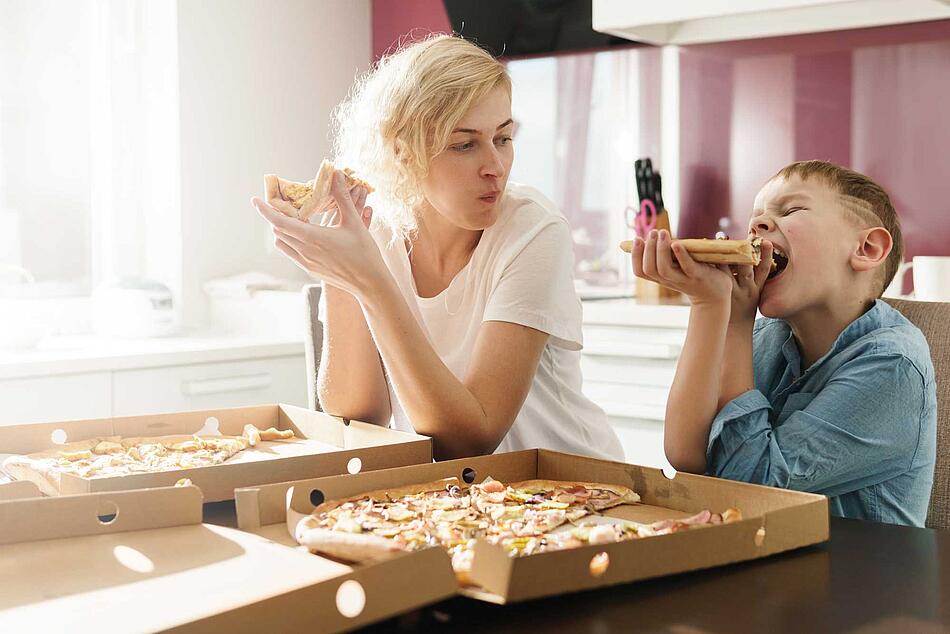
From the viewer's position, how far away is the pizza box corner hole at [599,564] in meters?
0.76

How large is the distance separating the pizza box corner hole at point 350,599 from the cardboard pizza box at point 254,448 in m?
0.42

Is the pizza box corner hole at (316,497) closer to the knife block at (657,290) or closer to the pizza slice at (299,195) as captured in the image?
the pizza slice at (299,195)

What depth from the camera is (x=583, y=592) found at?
0.79 metres

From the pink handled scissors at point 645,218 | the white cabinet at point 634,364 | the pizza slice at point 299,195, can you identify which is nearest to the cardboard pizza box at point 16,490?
the pizza slice at point 299,195

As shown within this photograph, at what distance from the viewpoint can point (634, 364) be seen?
9.55ft

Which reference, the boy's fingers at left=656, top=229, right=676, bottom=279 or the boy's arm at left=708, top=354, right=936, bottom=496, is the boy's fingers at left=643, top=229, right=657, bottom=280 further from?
the boy's arm at left=708, top=354, right=936, bottom=496

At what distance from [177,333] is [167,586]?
109 inches

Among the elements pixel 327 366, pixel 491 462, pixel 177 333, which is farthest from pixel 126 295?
pixel 491 462

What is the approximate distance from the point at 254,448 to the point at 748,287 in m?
0.66

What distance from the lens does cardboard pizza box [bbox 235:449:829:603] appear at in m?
0.73

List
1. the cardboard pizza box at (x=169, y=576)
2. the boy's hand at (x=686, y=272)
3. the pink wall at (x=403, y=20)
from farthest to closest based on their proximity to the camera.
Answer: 1. the pink wall at (x=403, y=20)
2. the boy's hand at (x=686, y=272)
3. the cardboard pizza box at (x=169, y=576)

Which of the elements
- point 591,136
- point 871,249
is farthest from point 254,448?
point 591,136

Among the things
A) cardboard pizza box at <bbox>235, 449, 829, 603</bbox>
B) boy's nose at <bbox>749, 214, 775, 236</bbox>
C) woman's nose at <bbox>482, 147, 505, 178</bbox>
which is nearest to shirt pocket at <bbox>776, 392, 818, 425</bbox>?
boy's nose at <bbox>749, 214, 775, 236</bbox>

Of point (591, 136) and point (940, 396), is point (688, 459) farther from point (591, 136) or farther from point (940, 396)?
point (591, 136)
